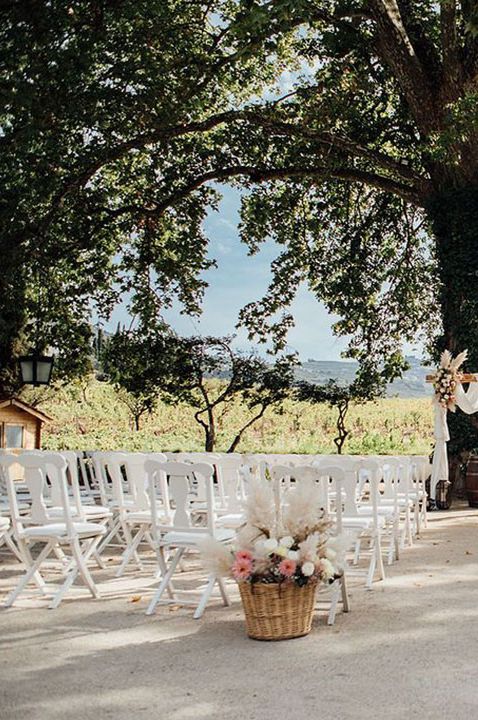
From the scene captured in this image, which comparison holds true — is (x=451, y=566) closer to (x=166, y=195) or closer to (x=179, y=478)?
(x=179, y=478)

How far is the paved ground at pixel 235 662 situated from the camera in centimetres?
397

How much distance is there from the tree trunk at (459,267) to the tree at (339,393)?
2.88 m

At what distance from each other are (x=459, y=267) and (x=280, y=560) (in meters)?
9.78

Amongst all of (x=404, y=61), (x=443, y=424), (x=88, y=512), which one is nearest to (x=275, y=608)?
(x=88, y=512)

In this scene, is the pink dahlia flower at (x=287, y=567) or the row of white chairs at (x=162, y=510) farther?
the row of white chairs at (x=162, y=510)

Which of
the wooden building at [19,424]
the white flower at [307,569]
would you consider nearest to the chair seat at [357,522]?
the white flower at [307,569]

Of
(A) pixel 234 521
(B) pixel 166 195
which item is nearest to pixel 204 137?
(B) pixel 166 195

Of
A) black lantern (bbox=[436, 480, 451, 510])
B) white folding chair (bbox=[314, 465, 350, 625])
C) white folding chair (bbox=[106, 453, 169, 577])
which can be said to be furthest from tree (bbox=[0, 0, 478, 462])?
white folding chair (bbox=[314, 465, 350, 625])

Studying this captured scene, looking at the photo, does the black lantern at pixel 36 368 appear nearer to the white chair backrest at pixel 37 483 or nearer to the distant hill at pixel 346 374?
the distant hill at pixel 346 374

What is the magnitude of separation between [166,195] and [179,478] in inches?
427

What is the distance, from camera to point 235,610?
20.5ft

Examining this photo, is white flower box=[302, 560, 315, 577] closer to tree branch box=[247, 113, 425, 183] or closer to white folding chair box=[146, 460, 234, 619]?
white folding chair box=[146, 460, 234, 619]

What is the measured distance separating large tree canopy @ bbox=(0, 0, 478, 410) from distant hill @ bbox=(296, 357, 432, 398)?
1.99 ft

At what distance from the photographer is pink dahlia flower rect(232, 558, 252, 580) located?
5.29m
